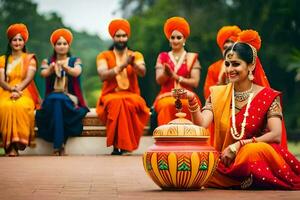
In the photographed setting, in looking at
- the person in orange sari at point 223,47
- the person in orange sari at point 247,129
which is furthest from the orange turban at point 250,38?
the person in orange sari at point 223,47

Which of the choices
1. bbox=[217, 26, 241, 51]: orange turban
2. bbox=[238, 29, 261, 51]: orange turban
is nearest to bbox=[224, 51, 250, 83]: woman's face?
bbox=[238, 29, 261, 51]: orange turban

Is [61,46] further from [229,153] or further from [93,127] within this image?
[229,153]

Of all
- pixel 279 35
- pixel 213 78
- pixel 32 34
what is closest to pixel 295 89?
pixel 279 35

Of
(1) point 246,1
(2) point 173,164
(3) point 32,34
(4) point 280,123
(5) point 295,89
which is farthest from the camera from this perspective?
(3) point 32,34

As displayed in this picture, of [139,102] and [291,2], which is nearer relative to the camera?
[139,102]

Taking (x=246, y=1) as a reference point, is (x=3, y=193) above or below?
below

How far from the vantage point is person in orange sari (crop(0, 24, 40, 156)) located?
1452cm

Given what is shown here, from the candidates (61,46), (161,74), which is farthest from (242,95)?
(61,46)

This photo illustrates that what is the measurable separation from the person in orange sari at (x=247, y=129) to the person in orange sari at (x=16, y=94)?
5927 millimetres

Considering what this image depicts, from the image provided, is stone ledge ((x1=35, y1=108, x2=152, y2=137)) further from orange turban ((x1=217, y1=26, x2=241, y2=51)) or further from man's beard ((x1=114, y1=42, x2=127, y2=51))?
orange turban ((x1=217, y1=26, x2=241, y2=51))

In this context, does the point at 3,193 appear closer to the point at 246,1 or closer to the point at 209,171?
the point at 209,171

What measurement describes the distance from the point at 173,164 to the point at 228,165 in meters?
0.70

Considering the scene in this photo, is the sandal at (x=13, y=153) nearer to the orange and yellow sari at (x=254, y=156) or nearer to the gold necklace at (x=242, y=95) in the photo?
the orange and yellow sari at (x=254, y=156)

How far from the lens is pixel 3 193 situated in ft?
27.0
